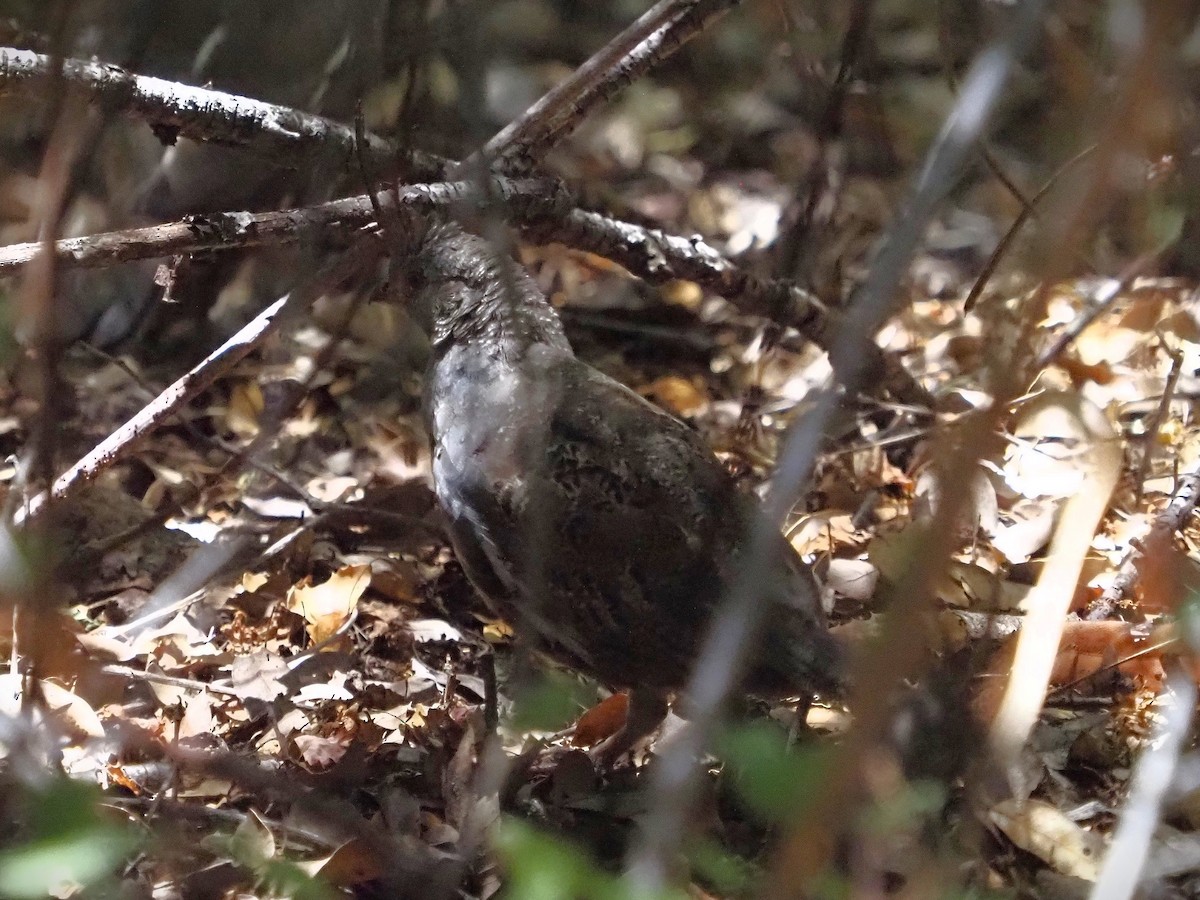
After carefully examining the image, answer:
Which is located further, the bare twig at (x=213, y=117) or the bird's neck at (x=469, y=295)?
the bird's neck at (x=469, y=295)

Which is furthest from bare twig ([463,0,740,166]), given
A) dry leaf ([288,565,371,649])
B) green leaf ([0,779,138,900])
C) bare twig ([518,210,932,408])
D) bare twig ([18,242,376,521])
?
green leaf ([0,779,138,900])

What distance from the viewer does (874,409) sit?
412 cm

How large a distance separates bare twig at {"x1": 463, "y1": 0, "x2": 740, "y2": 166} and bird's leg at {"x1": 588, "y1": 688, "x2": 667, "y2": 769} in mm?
1581

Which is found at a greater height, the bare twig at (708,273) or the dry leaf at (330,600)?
the bare twig at (708,273)

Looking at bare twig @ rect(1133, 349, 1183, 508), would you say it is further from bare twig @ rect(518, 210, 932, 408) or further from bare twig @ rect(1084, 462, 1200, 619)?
bare twig @ rect(518, 210, 932, 408)

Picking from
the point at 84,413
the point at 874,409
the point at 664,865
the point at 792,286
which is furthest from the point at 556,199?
the point at 664,865

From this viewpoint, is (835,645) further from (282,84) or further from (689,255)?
(282,84)

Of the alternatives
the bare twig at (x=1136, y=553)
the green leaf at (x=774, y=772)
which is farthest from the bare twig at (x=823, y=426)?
the bare twig at (x=1136, y=553)

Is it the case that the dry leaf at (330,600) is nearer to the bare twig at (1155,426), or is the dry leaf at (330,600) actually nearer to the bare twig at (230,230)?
the bare twig at (230,230)

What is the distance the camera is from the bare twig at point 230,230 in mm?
2420

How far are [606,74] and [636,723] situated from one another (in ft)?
6.20

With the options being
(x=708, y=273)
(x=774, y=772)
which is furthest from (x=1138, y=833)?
(x=708, y=273)

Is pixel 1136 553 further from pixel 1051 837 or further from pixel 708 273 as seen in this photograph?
pixel 708 273

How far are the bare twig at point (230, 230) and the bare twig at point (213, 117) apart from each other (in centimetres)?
11
